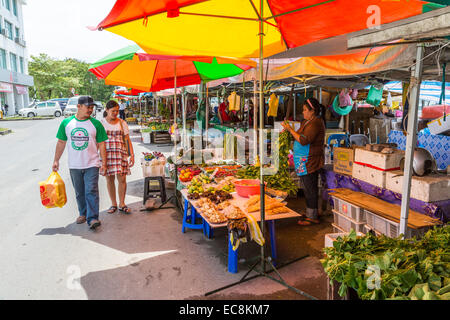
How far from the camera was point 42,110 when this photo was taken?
33219 millimetres

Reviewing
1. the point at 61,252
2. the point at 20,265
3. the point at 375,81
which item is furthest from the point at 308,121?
the point at 20,265

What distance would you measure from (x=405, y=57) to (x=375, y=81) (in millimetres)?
3337

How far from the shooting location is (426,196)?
12.3 feet

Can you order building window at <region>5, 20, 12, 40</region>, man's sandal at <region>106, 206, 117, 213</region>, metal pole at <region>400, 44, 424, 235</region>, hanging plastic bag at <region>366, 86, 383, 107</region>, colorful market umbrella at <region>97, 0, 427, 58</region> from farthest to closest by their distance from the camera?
building window at <region>5, 20, 12, 40</region>, hanging plastic bag at <region>366, 86, 383, 107</region>, man's sandal at <region>106, 206, 117, 213</region>, metal pole at <region>400, 44, 424, 235</region>, colorful market umbrella at <region>97, 0, 427, 58</region>

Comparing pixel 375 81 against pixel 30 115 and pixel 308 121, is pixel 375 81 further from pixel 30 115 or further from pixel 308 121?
pixel 30 115

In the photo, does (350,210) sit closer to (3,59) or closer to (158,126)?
(158,126)

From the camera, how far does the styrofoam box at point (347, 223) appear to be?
165 inches

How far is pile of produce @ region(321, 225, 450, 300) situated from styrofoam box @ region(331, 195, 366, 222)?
1676mm

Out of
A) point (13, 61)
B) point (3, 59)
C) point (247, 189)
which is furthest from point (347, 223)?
point (13, 61)

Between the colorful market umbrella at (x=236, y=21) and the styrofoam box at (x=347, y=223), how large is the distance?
2467 mm

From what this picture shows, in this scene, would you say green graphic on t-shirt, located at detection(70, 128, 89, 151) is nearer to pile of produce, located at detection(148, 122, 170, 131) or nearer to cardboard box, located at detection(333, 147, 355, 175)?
cardboard box, located at detection(333, 147, 355, 175)

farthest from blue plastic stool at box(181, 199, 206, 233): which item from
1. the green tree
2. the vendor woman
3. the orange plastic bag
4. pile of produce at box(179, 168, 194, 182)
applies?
the green tree

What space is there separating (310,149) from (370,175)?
38.3 inches

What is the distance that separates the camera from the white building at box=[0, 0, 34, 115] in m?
33.9
